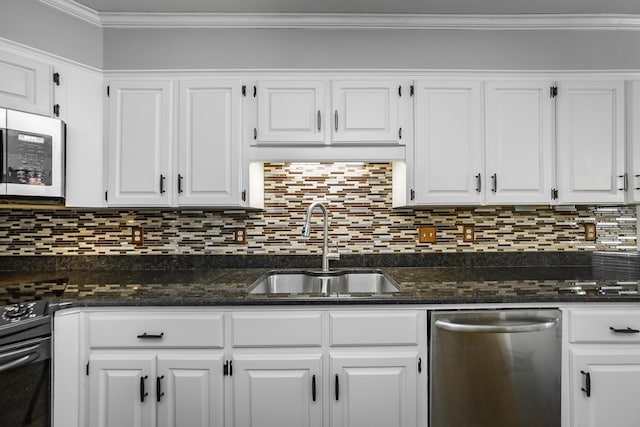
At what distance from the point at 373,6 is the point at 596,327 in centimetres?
193

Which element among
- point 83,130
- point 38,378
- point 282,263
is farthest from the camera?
point 282,263

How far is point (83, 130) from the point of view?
2.02 meters

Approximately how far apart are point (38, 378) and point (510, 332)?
1946 mm

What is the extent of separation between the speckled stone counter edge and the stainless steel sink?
121 millimetres

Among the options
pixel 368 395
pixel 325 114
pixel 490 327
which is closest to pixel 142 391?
pixel 368 395

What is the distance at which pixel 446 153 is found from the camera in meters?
2.09

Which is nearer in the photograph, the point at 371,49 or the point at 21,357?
the point at 21,357

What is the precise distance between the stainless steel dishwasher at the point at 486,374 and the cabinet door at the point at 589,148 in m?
0.94

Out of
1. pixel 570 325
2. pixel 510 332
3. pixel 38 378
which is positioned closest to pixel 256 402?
pixel 38 378

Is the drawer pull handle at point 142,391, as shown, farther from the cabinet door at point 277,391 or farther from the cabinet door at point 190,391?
the cabinet door at point 277,391

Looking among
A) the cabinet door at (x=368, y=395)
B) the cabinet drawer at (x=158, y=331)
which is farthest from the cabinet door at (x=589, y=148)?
the cabinet drawer at (x=158, y=331)

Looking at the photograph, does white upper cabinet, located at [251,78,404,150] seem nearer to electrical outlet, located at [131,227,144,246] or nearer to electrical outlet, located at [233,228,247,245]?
electrical outlet, located at [233,228,247,245]

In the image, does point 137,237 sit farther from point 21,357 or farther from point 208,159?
point 21,357

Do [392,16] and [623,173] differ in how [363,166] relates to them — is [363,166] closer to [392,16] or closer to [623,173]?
[392,16]
